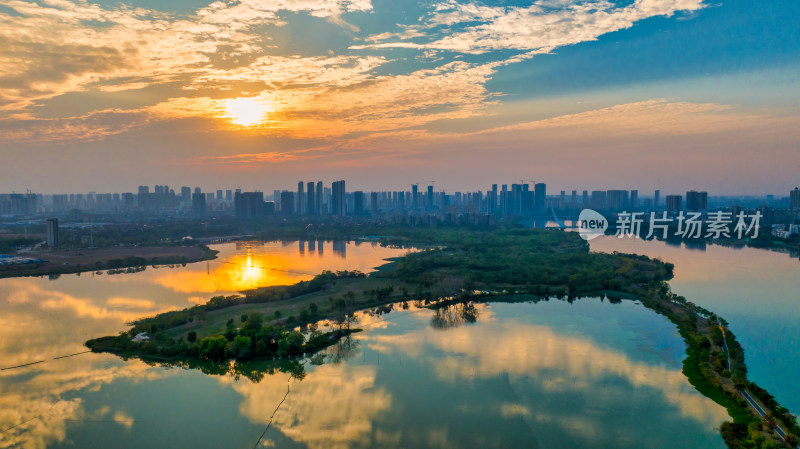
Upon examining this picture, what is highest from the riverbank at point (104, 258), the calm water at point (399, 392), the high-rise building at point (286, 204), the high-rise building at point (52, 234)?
the high-rise building at point (286, 204)

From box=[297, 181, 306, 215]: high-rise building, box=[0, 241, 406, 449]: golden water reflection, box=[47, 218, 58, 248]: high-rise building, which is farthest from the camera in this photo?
box=[297, 181, 306, 215]: high-rise building

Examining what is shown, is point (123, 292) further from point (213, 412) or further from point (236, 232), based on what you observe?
point (236, 232)

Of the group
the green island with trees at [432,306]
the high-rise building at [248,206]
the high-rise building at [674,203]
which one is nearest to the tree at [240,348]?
the green island with trees at [432,306]

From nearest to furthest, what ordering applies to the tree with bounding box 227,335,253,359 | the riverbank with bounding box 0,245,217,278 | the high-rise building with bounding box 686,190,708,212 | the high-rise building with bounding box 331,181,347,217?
1. the tree with bounding box 227,335,253,359
2. the riverbank with bounding box 0,245,217,278
3. the high-rise building with bounding box 686,190,708,212
4. the high-rise building with bounding box 331,181,347,217

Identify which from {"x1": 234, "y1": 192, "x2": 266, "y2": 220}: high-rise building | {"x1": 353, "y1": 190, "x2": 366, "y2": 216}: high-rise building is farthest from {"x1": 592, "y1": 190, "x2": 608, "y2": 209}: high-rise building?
{"x1": 234, "y1": 192, "x2": 266, "y2": 220}: high-rise building

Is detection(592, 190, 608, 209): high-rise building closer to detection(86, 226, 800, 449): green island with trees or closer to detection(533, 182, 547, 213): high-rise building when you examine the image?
detection(533, 182, 547, 213): high-rise building

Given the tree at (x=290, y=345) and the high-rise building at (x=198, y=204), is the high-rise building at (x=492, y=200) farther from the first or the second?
the tree at (x=290, y=345)
